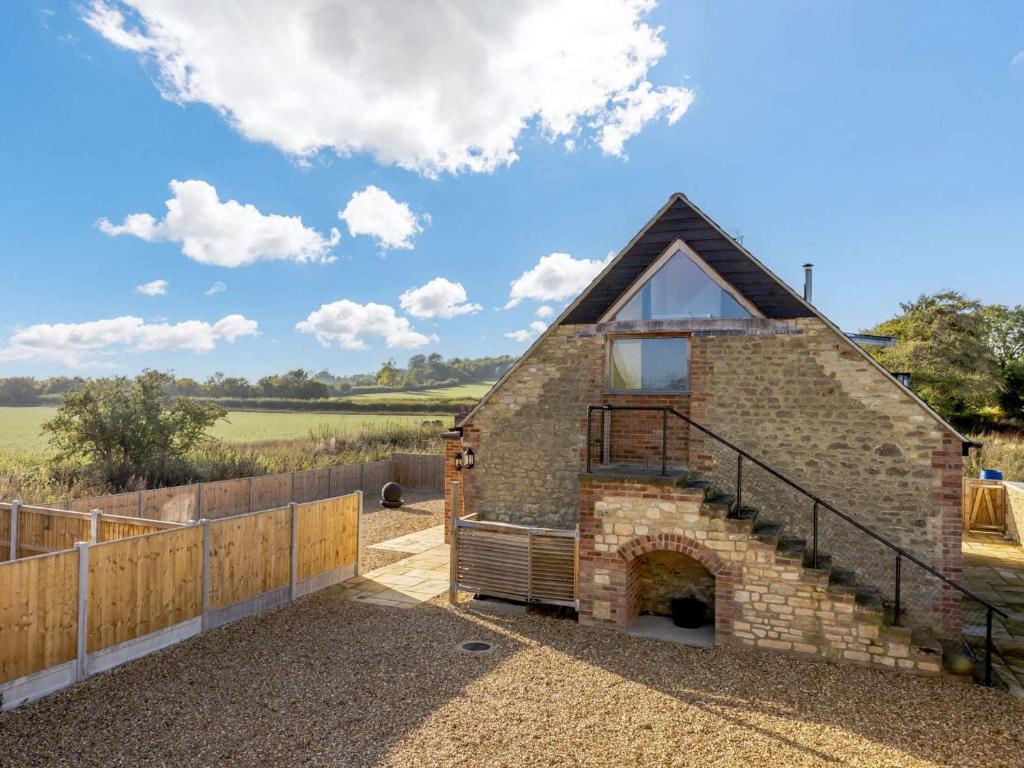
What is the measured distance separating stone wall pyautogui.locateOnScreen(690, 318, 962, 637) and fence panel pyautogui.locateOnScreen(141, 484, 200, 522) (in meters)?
13.0

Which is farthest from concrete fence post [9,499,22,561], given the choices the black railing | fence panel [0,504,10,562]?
the black railing

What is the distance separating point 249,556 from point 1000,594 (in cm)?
1506

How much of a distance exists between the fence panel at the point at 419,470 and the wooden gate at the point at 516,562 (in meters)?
14.9

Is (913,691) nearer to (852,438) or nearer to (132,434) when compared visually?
(852,438)

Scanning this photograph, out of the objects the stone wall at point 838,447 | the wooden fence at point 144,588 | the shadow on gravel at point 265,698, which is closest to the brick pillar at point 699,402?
the stone wall at point 838,447

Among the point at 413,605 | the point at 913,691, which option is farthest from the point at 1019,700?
the point at 413,605

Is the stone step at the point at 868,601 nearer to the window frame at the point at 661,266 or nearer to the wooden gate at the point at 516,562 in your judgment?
the wooden gate at the point at 516,562

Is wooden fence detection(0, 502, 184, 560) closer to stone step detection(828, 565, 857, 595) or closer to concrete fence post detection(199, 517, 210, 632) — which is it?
concrete fence post detection(199, 517, 210, 632)

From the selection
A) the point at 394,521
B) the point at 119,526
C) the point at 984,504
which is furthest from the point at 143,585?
the point at 984,504

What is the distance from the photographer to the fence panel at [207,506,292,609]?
9539mm

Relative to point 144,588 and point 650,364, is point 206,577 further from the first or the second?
point 650,364

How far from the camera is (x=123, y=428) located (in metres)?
19.9

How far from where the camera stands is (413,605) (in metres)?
10.8

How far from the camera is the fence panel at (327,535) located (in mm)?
11234
